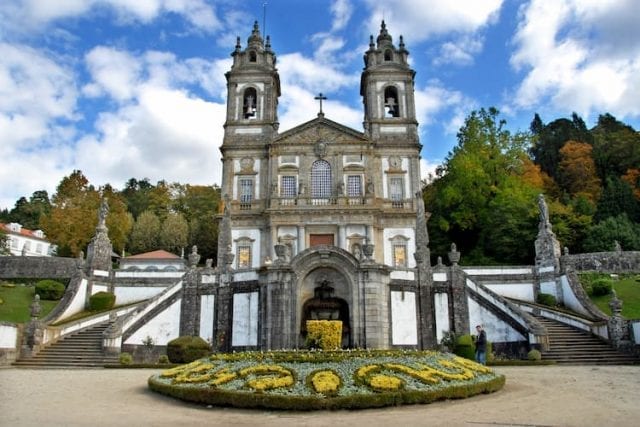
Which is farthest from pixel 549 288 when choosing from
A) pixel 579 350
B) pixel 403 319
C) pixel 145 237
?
pixel 145 237

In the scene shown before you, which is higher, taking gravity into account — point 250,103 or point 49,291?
point 250,103

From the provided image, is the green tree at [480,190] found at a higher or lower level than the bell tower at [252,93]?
lower

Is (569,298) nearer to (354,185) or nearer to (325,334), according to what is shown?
(325,334)

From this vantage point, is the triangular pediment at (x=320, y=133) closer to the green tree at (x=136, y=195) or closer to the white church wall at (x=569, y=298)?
the white church wall at (x=569, y=298)

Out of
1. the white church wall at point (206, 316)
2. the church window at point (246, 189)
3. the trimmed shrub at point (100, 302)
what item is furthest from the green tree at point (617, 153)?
the trimmed shrub at point (100, 302)

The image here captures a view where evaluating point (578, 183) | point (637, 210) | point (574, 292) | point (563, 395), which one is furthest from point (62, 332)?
point (578, 183)

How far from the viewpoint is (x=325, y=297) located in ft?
68.0

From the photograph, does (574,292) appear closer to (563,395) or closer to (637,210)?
(563,395)

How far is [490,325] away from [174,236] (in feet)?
122

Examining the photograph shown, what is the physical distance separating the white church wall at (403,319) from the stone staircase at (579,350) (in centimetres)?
502

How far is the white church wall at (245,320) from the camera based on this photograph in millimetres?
21453

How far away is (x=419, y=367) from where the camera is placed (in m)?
11.2

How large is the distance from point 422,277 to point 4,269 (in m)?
26.8

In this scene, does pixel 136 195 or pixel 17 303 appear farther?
pixel 136 195
